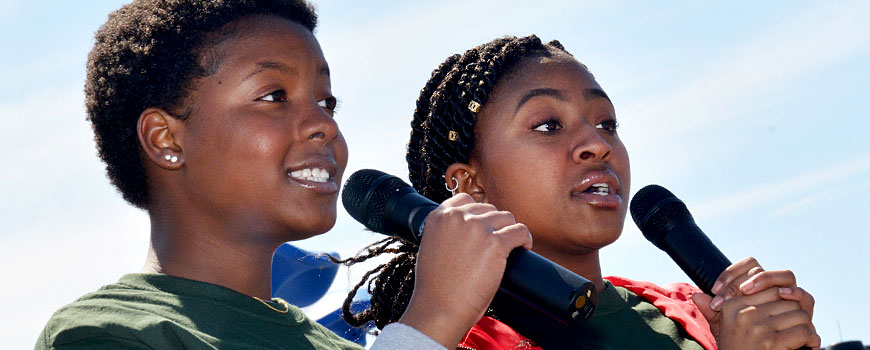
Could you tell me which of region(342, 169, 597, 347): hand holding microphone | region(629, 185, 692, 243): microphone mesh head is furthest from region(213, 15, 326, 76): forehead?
region(629, 185, 692, 243): microphone mesh head

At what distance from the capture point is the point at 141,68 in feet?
9.11

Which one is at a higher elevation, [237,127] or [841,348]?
[841,348]

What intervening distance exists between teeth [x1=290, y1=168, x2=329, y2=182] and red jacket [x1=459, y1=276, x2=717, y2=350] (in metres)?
0.71

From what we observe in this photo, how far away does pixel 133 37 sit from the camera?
283cm

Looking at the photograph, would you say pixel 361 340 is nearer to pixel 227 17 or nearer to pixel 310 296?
pixel 310 296

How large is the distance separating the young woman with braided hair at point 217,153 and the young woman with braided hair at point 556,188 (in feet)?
2.44

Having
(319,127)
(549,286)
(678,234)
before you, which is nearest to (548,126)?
(678,234)

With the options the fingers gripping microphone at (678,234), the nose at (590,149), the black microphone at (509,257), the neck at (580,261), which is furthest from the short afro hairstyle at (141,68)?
the fingers gripping microphone at (678,234)

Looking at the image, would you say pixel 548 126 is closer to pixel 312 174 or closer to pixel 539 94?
pixel 539 94

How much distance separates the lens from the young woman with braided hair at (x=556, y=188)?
2.89 meters

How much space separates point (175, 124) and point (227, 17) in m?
0.36

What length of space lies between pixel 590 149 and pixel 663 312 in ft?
2.12

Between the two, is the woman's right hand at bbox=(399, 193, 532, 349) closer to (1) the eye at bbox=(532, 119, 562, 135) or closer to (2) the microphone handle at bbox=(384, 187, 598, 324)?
(2) the microphone handle at bbox=(384, 187, 598, 324)

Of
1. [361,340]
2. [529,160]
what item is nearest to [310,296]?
[361,340]
